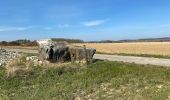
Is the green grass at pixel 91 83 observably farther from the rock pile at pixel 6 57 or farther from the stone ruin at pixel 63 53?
the rock pile at pixel 6 57

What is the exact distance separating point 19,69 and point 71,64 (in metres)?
3.33

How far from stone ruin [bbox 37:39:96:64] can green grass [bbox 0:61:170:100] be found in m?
2.35

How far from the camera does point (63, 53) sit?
24.6m

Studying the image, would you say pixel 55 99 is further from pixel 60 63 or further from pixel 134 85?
pixel 60 63

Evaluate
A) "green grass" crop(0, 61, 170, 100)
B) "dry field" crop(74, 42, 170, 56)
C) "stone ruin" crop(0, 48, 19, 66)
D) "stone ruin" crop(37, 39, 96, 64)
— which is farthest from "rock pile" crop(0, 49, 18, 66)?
"dry field" crop(74, 42, 170, 56)

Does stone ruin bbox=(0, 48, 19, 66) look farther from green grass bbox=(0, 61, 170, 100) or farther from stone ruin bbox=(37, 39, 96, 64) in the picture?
green grass bbox=(0, 61, 170, 100)

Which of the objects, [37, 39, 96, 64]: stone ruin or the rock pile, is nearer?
[37, 39, 96, 64]: stone ruin

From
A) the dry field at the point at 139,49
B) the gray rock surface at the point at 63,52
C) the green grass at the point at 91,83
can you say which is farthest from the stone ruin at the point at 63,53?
the dry field at the point at 139,49

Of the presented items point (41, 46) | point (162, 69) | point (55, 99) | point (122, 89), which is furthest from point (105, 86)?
point (41, 46)

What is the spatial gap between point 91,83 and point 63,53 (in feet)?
27.6

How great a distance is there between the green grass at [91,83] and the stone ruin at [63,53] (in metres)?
2.35

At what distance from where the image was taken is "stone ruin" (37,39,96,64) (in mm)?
23969

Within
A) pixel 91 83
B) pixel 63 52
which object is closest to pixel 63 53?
pixel 63 52

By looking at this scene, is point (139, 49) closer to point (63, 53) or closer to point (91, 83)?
point (63, 53)
